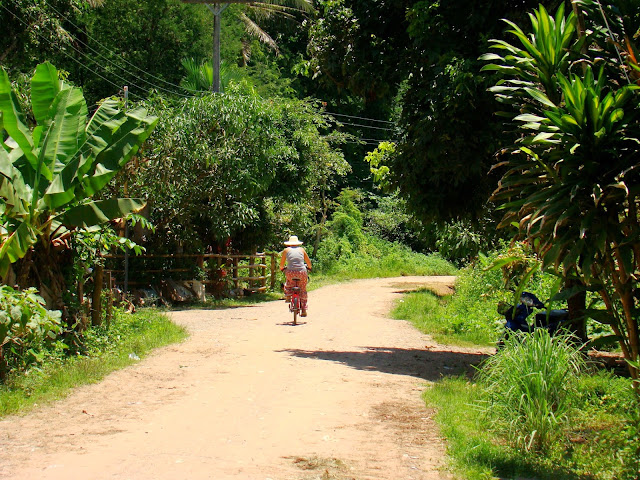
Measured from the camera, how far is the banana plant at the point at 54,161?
9141 mm

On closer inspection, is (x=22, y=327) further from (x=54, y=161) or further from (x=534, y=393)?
(x=534, y=393)

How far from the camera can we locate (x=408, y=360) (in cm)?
1177

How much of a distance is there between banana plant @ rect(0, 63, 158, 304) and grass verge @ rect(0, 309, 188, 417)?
4.68 ft

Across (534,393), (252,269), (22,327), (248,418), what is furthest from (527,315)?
(252,269)

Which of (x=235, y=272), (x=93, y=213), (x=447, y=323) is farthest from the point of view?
A: (x=235, y=272)

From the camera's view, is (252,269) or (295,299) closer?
(295,299)

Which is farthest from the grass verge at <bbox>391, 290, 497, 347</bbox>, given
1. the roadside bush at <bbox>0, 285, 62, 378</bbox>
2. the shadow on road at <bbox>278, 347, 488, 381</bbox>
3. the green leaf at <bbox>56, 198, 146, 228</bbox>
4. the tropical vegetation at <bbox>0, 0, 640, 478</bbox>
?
the roadside bush at <bbox>0, 285, 62, 378</bbox>

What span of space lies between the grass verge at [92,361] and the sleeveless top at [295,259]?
3.01 metres

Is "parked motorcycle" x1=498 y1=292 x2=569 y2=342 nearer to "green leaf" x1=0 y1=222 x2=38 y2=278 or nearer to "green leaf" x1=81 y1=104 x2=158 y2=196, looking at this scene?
"green leaf" x1=81 y1=104 x2=158 y2=196

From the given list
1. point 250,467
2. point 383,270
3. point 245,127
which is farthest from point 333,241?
point 250,467

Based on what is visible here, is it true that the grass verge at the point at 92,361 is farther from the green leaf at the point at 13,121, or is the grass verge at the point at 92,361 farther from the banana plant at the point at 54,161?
the green leaf at the point at 13,121

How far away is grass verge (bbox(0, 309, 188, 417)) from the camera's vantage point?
8.20m

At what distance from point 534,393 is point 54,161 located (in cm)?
689

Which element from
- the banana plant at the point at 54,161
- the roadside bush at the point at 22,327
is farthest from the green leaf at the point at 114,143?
the roadside bush at the point at 22,327
